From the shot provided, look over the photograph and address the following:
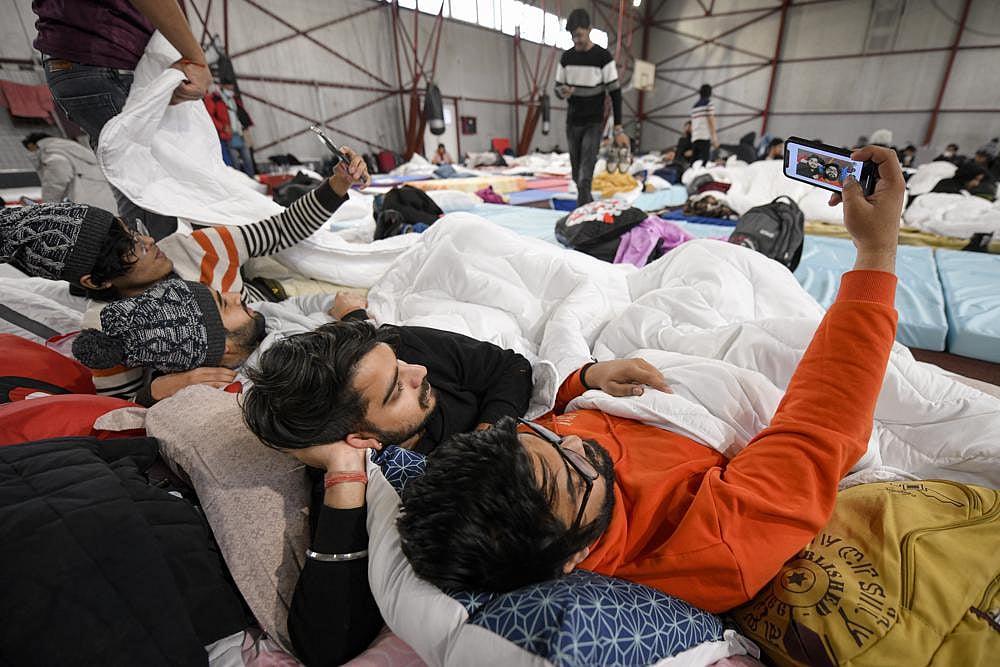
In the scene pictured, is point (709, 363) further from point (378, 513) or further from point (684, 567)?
point (378, 513)

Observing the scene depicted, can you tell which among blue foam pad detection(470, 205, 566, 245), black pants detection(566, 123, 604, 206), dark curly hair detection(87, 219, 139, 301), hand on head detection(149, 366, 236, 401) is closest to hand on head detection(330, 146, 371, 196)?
dark curly hair detection(87, 219, 139, 301)

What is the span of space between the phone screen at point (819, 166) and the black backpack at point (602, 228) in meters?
1.48

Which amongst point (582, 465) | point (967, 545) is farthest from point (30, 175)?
point (967, 545)

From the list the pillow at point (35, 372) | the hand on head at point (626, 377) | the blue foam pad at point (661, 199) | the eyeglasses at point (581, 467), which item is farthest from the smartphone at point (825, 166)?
the blue foam pad at point (661, 199)

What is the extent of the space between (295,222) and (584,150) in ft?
8.81

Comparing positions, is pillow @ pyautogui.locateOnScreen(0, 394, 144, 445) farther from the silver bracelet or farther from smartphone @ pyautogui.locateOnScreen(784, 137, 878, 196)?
smartphone @ pyautogui.locateOnScreen(784, 137, 878, 196)

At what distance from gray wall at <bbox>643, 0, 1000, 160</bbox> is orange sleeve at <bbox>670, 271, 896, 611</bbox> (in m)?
11.0

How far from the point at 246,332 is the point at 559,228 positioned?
190 cm

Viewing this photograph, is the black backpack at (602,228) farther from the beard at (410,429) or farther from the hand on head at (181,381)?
the hand on head at (181,381)

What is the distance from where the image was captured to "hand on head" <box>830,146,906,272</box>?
68 centimetres

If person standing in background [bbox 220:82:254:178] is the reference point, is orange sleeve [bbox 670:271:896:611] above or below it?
below

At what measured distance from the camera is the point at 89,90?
148cm

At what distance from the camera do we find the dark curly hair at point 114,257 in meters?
1.14

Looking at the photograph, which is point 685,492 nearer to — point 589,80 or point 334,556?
point 334,556
